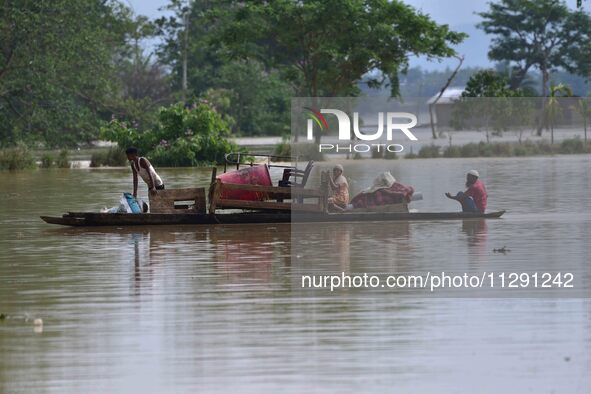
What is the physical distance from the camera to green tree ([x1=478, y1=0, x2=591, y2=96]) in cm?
8869

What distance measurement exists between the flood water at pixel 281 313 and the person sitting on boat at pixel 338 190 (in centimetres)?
40

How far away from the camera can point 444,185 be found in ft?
119

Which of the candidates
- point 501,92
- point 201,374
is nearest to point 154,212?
point 201,374

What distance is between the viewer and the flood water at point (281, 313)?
10.6 m

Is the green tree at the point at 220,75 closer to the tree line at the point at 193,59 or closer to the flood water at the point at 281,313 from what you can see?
the tree line at the point at 193,59

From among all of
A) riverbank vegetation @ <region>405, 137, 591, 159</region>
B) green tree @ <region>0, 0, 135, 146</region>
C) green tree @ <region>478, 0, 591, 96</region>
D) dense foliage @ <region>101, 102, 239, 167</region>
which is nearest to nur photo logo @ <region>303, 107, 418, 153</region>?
riverbank vegetation @ <region>405, 137, 591, 159</region>

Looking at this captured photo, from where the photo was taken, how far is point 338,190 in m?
23.0

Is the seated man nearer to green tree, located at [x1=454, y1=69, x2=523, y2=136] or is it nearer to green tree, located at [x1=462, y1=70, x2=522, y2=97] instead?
green tree, located at [x1=454, y1=69, x2=523, y2=136]

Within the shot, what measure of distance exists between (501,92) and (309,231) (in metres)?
46.8

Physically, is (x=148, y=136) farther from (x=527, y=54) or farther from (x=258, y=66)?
(x=527, y=54)

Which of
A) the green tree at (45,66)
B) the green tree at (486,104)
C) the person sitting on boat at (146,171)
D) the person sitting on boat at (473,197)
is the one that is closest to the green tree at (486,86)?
the green tree at (486,104)

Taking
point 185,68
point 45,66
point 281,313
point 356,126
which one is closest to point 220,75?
point 185,68

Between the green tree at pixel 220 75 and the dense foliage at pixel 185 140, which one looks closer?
the dense foliage at pixel 185 140

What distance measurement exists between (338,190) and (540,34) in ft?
230
